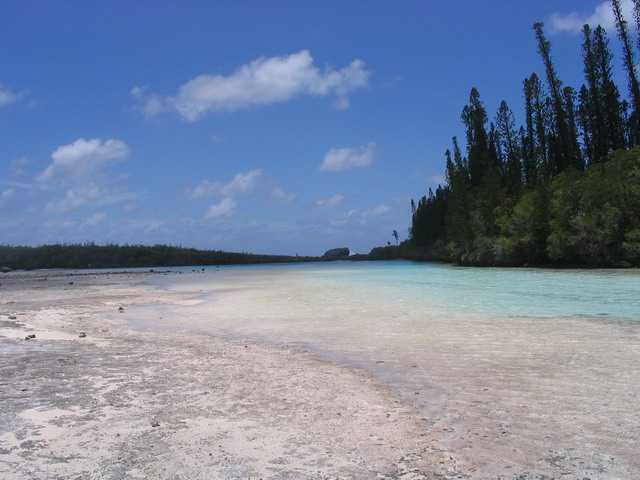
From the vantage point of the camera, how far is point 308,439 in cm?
371

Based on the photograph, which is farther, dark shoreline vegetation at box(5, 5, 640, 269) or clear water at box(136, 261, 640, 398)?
dark shoreline vegetation at box(5, 5, 640, 269)

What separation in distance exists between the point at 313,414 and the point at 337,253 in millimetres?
189834

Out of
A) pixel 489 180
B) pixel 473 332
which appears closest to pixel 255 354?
pixel 473 332

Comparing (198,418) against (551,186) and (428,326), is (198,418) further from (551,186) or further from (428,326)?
(551,186)

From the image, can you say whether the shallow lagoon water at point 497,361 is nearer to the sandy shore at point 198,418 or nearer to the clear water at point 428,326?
the clear water at point 428,326

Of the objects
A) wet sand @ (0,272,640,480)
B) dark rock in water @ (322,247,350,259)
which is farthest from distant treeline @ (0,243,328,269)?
wet sand @ (0,272,640,480)

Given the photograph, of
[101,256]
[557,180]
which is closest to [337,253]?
[101,256]

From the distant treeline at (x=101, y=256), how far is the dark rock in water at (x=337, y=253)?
79791 mm

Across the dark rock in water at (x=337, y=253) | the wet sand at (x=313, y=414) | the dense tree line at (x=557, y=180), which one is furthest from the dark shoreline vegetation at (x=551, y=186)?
the dark rock in water at (x=337, y=253)

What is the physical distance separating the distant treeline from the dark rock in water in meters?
79.8

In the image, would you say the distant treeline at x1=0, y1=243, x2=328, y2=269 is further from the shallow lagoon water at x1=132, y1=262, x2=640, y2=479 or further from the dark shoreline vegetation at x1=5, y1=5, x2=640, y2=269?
the shallow lagoon water at x1=132, y1=262, x2=640, y2=479

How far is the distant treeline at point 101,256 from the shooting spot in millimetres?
83062

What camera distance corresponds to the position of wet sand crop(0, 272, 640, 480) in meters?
3.19

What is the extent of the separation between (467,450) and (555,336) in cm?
588
